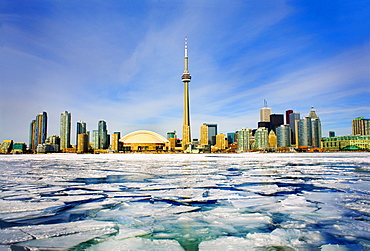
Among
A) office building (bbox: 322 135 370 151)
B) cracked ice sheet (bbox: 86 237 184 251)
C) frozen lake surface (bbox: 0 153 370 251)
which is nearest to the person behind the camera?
cracked ice sheet (bbox: 86 237 184 251)

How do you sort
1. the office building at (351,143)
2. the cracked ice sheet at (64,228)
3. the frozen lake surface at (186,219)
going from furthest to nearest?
the office building at (351,143) < the cracked ice sheet at (64,228) < the frozen lake surface at (186,219)

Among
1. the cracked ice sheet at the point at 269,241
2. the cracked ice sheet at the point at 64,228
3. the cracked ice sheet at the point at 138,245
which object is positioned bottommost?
the cracked ice sheet at the point at 269,241

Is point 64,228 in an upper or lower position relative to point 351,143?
lower

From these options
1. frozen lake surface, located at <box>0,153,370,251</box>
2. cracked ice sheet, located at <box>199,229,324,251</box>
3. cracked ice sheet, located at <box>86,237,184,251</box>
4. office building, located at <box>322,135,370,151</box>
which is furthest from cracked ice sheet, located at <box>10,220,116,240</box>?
office building, located at <box>322,135,370,151</box>

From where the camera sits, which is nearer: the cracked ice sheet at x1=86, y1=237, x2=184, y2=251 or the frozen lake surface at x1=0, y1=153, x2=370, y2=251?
the cracked ice sheet at x1=86, y1=237, x2=184, y2=251

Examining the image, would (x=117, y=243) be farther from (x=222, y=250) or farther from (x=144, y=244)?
(x=222, y=250)

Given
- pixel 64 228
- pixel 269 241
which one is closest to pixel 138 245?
pixel 64 228

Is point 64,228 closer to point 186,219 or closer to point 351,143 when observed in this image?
point 186,219

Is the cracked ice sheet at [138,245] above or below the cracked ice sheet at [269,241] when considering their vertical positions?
above

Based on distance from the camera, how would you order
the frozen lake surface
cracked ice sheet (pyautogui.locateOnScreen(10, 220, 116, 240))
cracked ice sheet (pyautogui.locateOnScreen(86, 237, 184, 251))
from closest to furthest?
cracked ice sheet (pyautogui.locateOnScreen(86, 237, 184, 251)), the frozen lake surface, cracked ice sheet (pyautogui.locateOnScreen(10, 220, 116, 240))

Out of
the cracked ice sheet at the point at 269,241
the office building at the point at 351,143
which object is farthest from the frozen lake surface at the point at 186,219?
the office building at the point at 351,143

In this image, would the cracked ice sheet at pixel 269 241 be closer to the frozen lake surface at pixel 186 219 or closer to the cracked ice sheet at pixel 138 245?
the frozen lake surface at pixel 186 219

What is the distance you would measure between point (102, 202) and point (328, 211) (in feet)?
21.3

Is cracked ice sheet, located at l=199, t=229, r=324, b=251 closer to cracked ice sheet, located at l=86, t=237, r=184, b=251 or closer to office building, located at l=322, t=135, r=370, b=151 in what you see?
cracked ice sheet, located at l=86, t=237, r=184, b=251
